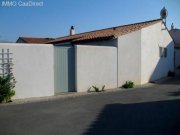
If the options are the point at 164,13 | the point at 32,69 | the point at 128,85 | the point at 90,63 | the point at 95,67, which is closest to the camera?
the point at 32,69

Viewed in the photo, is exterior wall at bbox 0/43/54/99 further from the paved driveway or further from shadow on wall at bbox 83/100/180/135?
shadow on wall at bbox 83/100/180/135

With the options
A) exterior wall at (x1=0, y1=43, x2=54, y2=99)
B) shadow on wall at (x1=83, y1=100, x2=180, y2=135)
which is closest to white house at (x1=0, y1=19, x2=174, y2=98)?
exterior wall at (x1=0, y1=43, x2=54, y2=99)

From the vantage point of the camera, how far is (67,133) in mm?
6672

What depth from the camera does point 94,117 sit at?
8.45 m

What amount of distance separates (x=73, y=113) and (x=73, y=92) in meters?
4.81

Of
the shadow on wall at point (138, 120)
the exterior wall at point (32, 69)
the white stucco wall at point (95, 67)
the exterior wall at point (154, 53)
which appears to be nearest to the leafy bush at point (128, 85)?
the white stucco wall at point (95, 67)

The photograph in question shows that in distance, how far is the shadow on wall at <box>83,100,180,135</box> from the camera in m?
6.84

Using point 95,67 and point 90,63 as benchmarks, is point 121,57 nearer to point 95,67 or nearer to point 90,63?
point 95,67

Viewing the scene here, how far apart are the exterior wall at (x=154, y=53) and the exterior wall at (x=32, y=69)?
735 centimetres

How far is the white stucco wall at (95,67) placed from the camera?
14148mm

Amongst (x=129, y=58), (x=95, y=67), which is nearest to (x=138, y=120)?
(x=95, y=67)

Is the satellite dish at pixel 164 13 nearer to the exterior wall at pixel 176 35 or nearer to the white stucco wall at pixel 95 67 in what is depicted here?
the white stucco wall at pixel 95 67

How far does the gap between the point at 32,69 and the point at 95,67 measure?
13.0 feet

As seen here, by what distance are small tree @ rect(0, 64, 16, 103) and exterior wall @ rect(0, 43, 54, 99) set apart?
0.22m
